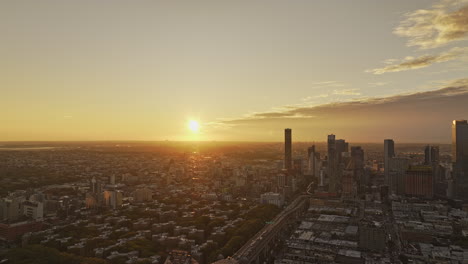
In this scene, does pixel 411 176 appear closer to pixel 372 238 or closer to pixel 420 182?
pixel 420 182

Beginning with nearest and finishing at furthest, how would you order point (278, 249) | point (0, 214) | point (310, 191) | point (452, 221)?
point (278, 249) → point (0, 214) → point (452, 221) → point (310, 191)

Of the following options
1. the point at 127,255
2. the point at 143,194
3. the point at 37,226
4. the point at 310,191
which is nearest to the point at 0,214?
the point at 37,226

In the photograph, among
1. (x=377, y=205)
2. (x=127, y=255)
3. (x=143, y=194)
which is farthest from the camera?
(x=377, y=205)

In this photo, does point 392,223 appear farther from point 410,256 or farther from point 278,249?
point 278,249

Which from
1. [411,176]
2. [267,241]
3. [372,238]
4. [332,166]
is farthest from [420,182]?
[267,241]

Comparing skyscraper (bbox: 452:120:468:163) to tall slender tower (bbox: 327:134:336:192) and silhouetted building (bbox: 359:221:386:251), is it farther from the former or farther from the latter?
silhouetted building (bbox: 359:221:386:251)
